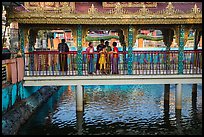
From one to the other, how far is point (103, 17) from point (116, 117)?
14.6ft

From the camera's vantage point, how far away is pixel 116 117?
1320 centimetres

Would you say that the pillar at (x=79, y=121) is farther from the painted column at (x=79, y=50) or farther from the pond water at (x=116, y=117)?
the painted column at (x=79, y=50)

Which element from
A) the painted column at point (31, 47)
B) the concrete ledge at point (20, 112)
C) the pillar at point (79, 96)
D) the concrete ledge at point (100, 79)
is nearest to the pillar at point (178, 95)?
the concrete ledge at point (100, 79)

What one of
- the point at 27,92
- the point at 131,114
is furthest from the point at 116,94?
the point at 27,92

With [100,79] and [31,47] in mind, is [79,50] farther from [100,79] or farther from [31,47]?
[31,47]

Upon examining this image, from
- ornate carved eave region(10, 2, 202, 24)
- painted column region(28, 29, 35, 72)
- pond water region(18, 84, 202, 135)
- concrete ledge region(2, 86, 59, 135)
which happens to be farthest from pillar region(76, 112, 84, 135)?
ornate carved eave region(10, 2, 202, 24)

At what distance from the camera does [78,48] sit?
13414 millimetres

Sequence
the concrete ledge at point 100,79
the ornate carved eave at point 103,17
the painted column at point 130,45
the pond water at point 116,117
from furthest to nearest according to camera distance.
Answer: the painted column at point 130,45 → the concrete ledge at point 100,79 → the ornate carved eave at point 103,17 → the pond water at point 116,117

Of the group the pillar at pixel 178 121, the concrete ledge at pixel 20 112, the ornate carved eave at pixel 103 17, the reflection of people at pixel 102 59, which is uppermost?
the ornate carved eave at pixel 103 17

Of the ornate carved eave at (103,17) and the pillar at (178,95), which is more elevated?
the ornate carved eave at (103,17)

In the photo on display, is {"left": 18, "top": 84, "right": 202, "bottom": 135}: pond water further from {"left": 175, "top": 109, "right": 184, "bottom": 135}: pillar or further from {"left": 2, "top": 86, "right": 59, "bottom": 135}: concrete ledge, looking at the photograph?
{"left": 2, "top": 86, "right": 59, "bottom": 135}: concrete ledge

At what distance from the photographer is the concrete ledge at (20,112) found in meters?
9.99

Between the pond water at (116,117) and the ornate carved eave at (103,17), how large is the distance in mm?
4175

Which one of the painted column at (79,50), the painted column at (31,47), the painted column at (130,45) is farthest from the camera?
the painted column at (31,47)
